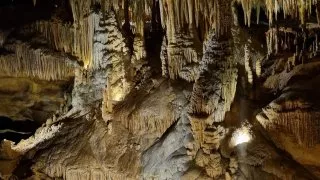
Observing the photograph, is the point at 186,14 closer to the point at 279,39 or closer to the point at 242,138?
the point at 242,138

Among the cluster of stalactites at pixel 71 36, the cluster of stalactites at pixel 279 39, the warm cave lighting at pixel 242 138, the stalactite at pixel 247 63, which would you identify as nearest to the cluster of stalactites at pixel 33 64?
the cluster of stalactites at pixel 71 36

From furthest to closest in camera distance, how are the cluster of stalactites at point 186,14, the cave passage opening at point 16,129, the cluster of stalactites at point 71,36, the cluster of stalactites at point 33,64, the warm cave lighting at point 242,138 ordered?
the cave passage opening at point 16,129 → the cluster of stalactites at point 33,64 → the cluster of stalactites at point 71,36 → the cluster of stalactites at point 186,14 → the warm cave lighting at point 242,138

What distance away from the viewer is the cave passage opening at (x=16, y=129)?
1672cm

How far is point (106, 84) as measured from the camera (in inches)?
486

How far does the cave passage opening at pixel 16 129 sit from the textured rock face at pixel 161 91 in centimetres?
114

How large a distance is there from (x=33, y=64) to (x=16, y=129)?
4.01 meters

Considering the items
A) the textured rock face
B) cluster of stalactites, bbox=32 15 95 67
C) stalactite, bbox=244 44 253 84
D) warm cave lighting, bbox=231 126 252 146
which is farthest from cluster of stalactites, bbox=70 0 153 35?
warm cave lighting, bbox=231 126 252 146

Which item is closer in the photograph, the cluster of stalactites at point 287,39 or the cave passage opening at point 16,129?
the cluster of stalactites at point 287,39

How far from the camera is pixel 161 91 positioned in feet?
37.6

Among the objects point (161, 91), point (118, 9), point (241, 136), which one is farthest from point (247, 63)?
point (118, 9)

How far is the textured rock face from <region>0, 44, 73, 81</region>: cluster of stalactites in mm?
→ 31

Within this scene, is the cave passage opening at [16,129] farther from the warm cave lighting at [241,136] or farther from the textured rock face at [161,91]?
the warm cave lighting at [241,136]

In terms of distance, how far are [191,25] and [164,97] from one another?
203 cm

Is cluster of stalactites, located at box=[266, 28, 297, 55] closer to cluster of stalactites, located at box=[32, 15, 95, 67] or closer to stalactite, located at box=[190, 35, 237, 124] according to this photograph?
stalactite, located at box=[190, 35, 237, 124]
